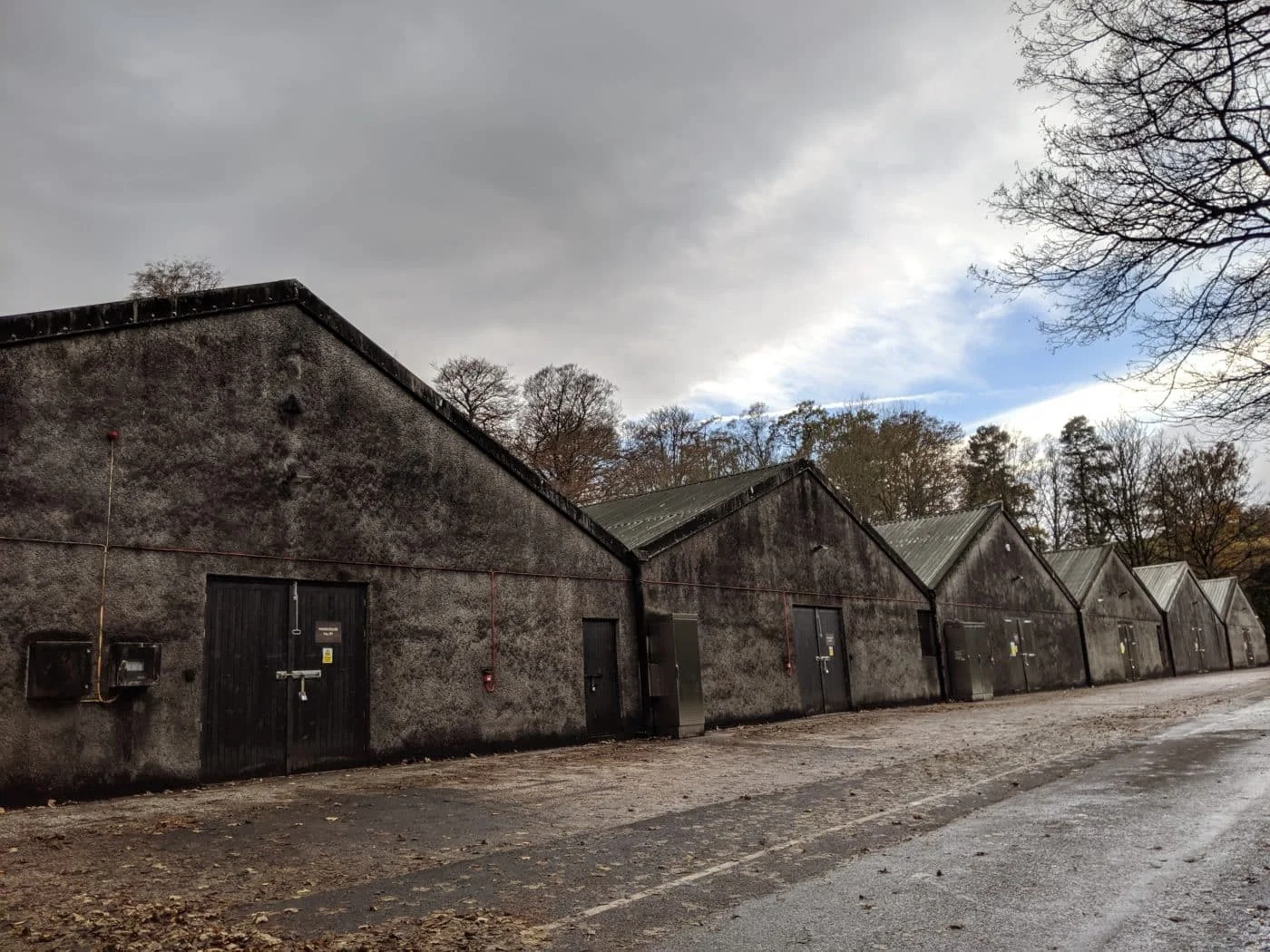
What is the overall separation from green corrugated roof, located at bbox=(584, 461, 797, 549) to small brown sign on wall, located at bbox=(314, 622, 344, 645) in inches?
266

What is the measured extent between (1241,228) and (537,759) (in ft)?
36.9

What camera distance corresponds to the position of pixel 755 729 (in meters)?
17.8

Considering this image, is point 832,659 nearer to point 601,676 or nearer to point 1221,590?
point 601,676

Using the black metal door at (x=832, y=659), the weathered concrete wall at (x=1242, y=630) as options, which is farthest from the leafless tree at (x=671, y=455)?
the weathered concrete wall at (x=1242, y=630)

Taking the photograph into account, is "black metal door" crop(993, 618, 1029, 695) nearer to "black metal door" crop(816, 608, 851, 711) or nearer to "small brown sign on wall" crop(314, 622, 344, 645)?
"black metal door" crop(816, 608, 851, 711)

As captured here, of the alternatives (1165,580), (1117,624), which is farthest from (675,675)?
(1165,580)

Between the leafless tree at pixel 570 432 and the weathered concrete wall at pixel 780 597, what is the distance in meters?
18.3

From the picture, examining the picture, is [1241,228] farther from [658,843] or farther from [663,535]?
[663,535]

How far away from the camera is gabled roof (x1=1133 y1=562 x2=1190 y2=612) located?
46975 mm

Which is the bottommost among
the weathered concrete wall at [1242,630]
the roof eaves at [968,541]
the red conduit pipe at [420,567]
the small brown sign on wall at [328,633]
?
the weathered concrete wall at [1242,630]

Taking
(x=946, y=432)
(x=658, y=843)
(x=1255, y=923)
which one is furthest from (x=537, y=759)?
(x=946, y=432)

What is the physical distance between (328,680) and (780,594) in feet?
37.7

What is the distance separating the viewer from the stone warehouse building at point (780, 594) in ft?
60.9

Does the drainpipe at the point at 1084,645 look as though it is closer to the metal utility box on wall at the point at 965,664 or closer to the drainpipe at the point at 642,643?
the metal utility box on wall at the point at 965,664
